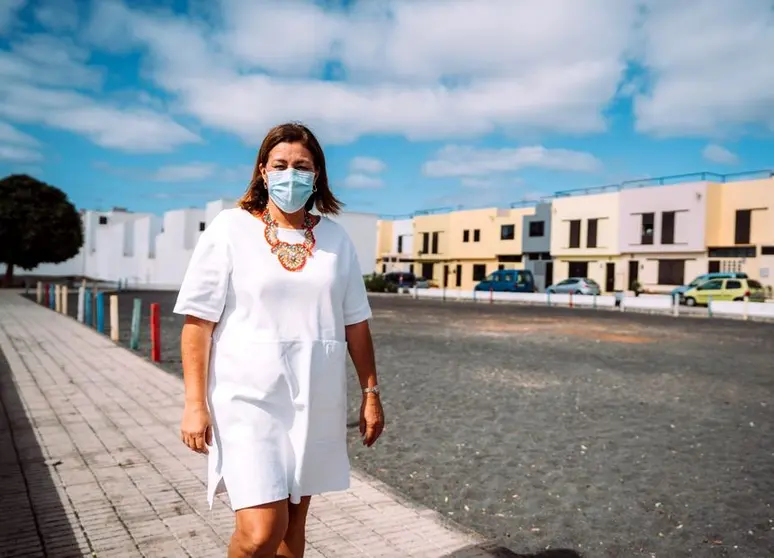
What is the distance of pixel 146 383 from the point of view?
8.04m

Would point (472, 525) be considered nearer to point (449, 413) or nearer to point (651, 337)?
point (449, 413)

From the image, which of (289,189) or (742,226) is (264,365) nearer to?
(289,189)

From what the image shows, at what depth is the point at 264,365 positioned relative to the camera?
217 centimetres

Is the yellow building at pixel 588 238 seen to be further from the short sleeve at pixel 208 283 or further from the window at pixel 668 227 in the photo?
the short sleeve at pixel 208 283

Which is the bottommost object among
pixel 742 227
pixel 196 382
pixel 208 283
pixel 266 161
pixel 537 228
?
pixel 196 382

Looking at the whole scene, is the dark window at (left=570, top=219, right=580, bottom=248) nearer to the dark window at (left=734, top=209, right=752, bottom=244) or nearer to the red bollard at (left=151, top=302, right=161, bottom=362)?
the dark window at (left=734, top=209, right=752, bottom=244)

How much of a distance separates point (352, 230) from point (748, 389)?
46.6 metres

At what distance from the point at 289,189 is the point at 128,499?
2.70m

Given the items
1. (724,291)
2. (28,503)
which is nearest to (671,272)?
(724,291)

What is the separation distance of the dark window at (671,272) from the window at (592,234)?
199 inches

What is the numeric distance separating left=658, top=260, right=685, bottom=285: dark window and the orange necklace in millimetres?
41034

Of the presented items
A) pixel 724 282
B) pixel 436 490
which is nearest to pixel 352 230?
pixel 724 282

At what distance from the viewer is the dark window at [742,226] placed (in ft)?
117

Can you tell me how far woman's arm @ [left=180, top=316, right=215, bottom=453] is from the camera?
219cm
